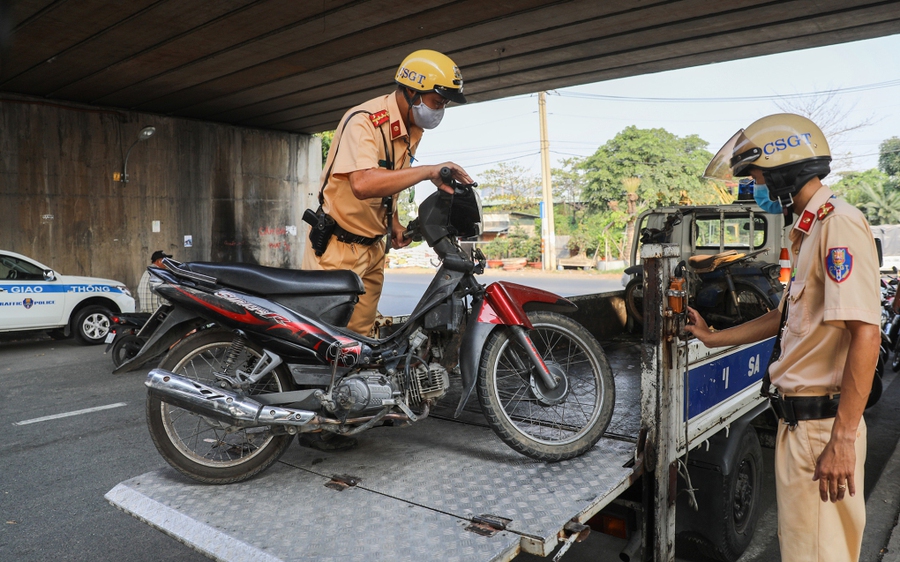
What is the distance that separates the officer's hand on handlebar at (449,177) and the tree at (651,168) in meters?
26.5

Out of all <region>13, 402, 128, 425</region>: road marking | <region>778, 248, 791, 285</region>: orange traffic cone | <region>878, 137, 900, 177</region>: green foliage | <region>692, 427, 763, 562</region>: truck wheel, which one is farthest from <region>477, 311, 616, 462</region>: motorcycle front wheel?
<region>878, 137, 900, 177</region>: green foliage

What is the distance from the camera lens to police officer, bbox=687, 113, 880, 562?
2023mm

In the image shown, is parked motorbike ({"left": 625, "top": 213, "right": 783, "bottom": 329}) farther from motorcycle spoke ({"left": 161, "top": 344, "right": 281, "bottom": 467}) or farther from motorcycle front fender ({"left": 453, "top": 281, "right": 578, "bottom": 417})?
motorcycle spoke ({"left": 161, "top": 344, "right": 281, "bottom": 467})

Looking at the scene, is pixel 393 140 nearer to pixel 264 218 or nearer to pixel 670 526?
pixel 670 526

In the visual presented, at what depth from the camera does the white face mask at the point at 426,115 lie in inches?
129

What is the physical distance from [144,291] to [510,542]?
992 cm

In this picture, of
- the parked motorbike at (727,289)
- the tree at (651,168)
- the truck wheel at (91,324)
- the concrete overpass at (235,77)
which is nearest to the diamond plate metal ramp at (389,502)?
the parked motorbike at (727,289)

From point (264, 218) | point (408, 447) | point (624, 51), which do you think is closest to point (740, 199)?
point (624, 51)

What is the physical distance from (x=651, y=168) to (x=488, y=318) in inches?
1085

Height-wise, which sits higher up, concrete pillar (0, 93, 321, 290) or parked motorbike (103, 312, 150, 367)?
concrete pillar (0, 93, 321, 290)

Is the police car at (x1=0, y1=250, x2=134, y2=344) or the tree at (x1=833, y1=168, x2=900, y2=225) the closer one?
the police car at (x1=0, y1=250, x2=134, y2=344)

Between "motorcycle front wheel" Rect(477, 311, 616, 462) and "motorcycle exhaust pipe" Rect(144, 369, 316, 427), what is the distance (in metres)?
0.84

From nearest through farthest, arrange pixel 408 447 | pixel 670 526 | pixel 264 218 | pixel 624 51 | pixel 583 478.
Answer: pixel 583 478 < pixel 670 526 < pixel 408 447 < pixel 624 51 < pixel 264 218

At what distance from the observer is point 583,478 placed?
252 centimetres
